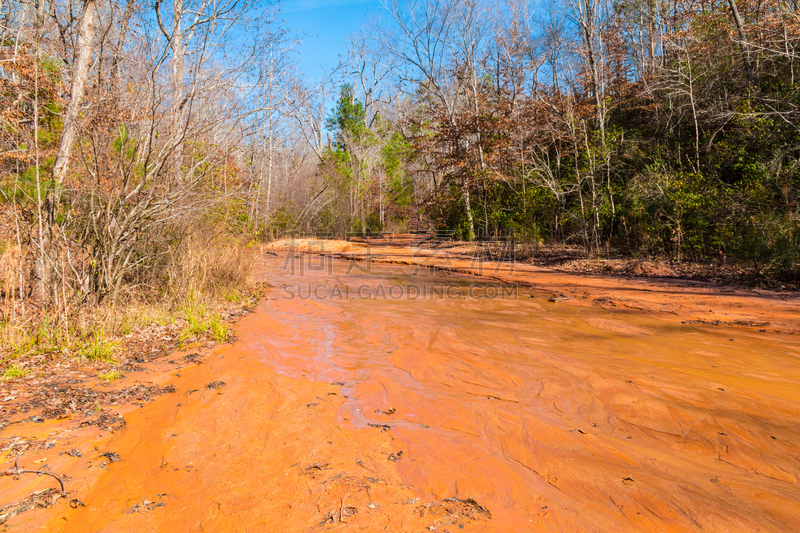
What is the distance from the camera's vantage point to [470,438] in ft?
10.3

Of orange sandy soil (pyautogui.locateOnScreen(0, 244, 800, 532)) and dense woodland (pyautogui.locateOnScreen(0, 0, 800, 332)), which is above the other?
dense woodland (pyautogui.locateOnScreen(0, 0, 800, 332))

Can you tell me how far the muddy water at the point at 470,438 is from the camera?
231 centimetres

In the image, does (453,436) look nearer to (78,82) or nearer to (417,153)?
(78,82)

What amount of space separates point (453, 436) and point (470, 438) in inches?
5.1

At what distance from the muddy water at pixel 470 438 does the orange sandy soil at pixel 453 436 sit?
0.6 inches

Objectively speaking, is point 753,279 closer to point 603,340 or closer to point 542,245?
point 603,340

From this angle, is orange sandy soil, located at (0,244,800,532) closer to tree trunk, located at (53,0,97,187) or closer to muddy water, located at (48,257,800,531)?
muddy water, located at (48,257,800,531)

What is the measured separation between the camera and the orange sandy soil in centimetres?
231

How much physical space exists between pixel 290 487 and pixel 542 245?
51.3 feet

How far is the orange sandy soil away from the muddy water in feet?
0.05

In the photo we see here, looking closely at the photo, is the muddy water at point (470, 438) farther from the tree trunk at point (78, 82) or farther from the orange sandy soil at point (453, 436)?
the tree trunk at point (78, 82)

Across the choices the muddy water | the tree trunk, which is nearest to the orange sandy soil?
the muddy water

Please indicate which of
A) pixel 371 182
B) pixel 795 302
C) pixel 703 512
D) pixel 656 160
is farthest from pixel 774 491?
pixel 371 182

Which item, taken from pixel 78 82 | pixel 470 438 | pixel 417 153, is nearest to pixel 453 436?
pixel 470 438
